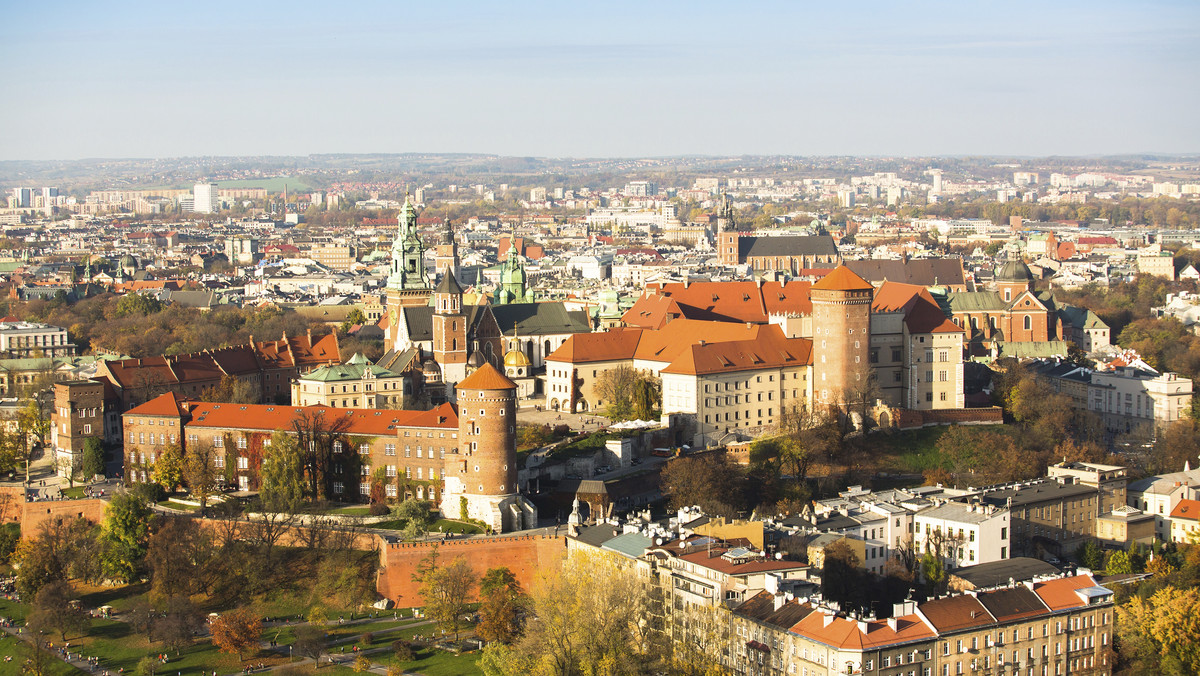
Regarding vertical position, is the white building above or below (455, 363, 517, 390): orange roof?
below

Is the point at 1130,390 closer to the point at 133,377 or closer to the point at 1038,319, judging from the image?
the point at 1038,319

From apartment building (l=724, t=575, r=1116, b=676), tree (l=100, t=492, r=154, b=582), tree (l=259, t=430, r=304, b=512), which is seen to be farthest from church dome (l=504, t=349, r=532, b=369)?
apartment building (l=724, t=575, r=1116, b=676)

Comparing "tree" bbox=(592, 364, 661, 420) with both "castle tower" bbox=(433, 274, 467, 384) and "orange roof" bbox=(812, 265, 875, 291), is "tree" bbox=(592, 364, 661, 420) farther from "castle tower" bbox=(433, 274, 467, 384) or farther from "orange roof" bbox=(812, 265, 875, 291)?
"orange roof" bbox=(812, 265, 875, 291)

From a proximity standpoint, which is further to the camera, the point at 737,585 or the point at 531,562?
the point at 531,562

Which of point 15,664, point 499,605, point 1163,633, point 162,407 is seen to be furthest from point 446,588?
point 1163,633

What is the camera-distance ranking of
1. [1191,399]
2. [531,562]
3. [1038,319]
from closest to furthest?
[531,562] → [1191,399] → [1038,319]

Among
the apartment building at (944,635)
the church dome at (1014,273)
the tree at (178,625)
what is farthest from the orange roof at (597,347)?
the church dome at (1014,273)

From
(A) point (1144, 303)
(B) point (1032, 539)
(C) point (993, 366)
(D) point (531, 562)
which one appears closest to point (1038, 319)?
(C) point (993, 366)
